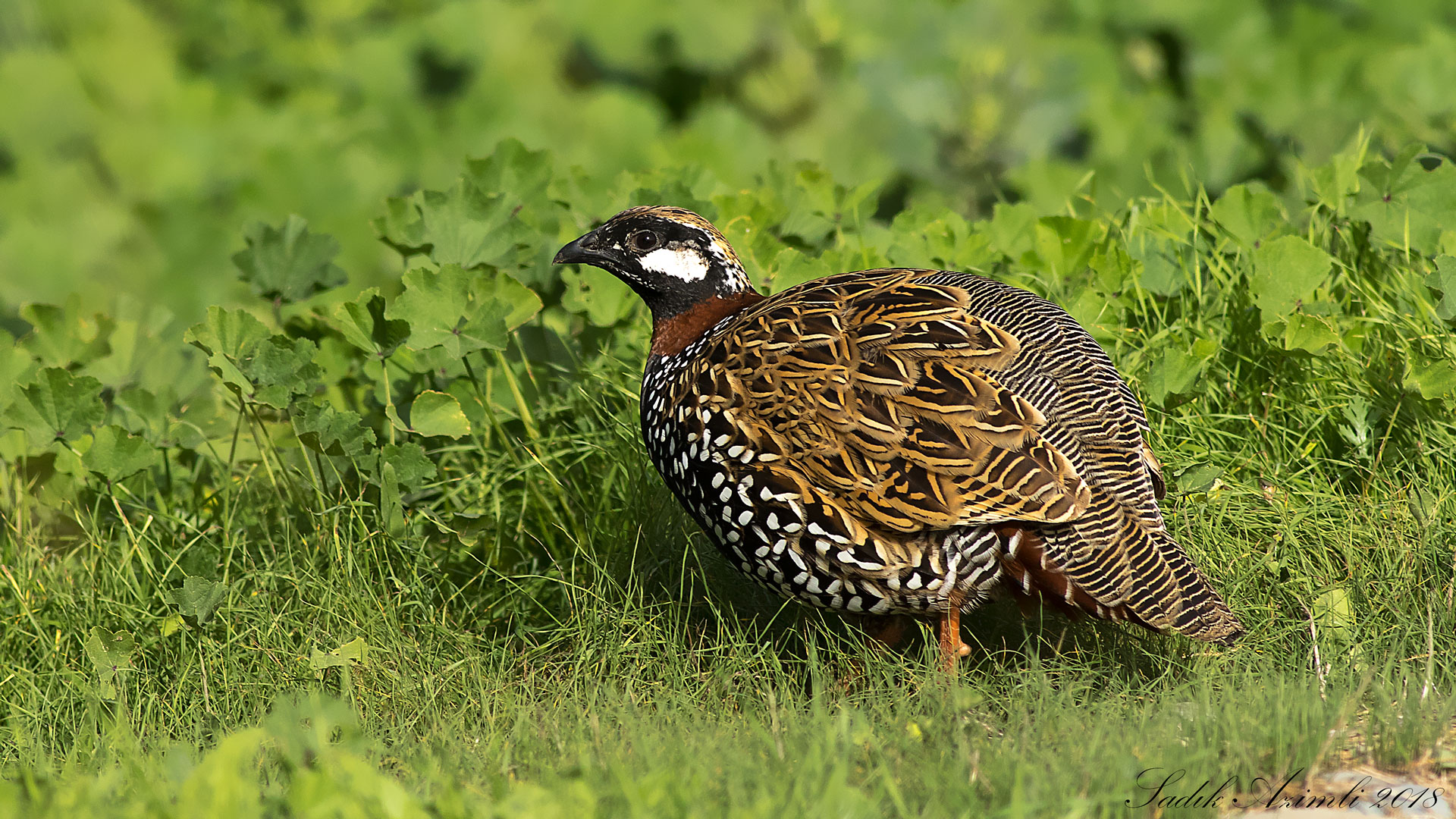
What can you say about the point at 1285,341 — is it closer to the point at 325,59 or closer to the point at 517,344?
the point at 517,344

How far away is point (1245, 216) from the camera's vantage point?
5172mm

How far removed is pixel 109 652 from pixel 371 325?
140cm

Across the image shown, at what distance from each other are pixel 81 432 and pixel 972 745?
346 cm

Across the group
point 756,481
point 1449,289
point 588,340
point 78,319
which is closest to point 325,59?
point 78,319

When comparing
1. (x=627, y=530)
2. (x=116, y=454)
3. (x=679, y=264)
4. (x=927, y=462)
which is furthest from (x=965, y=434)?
(x=116, y=454)

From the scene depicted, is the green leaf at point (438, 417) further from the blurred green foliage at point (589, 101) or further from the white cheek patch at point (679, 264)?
the blurred green foliage at point (589, 101)

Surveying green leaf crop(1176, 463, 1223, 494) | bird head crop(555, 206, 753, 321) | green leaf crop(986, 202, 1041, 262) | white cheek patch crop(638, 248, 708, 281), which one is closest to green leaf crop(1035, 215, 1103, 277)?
green leaf crop(986, 202, 1041, 262)

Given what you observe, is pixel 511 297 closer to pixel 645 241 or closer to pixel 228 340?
pixel 645 241

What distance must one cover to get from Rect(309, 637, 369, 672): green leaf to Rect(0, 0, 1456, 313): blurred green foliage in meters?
4.31

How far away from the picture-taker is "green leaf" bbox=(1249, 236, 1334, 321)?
4.68m

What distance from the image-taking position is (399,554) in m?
4.62

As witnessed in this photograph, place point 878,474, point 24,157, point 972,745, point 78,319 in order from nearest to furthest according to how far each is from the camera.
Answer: point 972,745, point 878,474, point 78,319, point 24,157

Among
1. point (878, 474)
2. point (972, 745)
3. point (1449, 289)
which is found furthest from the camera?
point (1449, 289)

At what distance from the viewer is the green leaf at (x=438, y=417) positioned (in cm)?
466
